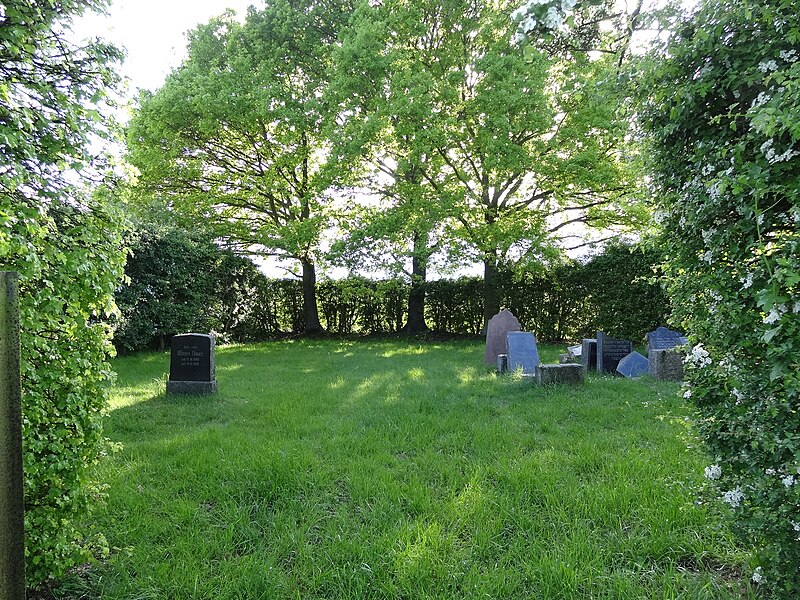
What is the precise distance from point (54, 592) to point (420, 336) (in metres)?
13.1

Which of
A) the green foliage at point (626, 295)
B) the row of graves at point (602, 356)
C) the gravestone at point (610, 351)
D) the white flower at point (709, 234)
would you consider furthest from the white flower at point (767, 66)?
the green foliage at point (626, 295)

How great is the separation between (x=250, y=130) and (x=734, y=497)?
50.2 ft

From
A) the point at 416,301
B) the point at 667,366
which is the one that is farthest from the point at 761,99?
the point at 416,301

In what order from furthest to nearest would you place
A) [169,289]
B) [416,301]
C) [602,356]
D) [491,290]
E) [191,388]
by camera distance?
[416,301] → [491,290] → [169,289] → [602,356] → [191,388]

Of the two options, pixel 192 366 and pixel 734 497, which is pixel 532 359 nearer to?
pixel 192 366

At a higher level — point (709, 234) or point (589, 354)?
point (709, 234)

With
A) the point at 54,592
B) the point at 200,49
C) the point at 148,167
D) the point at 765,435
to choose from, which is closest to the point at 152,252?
the point at 148,167

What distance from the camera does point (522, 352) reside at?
8.36m

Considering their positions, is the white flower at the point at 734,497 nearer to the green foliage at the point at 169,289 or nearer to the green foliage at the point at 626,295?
the green foliage at the point at 626,295

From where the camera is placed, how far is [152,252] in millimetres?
11344

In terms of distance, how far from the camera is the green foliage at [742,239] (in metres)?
1.62

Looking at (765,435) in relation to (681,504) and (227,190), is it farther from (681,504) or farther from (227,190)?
(227,190)

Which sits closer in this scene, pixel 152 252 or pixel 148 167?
pixel 152 252

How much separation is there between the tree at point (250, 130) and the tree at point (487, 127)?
2.54 meters
